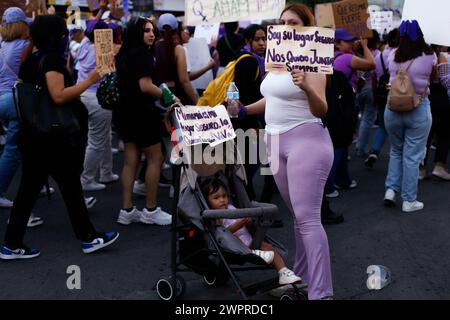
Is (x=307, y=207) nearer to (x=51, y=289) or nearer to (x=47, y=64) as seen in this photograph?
(x=51, y=289)

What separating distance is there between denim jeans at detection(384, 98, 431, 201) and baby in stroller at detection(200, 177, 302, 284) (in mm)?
2637

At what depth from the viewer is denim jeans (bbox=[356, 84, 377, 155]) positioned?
9.16m

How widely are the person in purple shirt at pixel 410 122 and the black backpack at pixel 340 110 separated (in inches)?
15.9

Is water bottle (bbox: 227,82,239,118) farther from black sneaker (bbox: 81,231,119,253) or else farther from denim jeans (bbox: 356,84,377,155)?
denim jeans (bbox: 356,84,377,155)

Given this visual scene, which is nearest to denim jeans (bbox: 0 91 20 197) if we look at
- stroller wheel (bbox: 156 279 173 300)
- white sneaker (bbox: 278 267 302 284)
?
stroller wheel (bbox: 156 279 173 300)

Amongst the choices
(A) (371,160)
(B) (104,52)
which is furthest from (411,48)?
(B) (104,52)

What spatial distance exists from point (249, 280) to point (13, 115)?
2944 mm

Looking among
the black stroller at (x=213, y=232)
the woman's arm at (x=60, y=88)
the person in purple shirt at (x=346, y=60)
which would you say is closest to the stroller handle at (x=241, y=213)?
the black stroller at (x=213, y=232)

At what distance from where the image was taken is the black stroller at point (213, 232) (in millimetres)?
3824

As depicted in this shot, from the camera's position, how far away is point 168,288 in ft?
13.8

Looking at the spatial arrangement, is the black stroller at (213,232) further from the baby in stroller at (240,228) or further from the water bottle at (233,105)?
the water bottle at (233,105)

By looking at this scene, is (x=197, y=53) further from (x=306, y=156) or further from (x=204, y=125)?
(x=306, y=156)

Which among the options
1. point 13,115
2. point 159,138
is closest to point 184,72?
point 159,138

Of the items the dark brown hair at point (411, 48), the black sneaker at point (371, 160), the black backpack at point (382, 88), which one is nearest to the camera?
the dark brown hair at point (411, 48)
